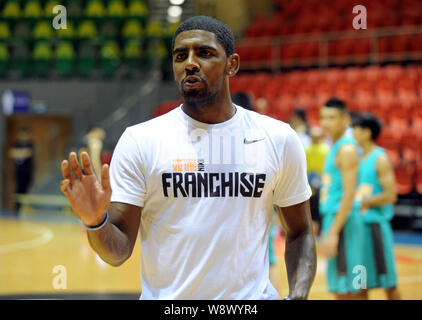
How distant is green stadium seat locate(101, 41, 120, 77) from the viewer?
15.4 m

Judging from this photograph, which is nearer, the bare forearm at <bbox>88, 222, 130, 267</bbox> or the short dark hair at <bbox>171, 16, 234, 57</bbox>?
the bare forearm at <bbox>88, 222, 130, 267</bbox>

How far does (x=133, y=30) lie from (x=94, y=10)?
1231 millimetres

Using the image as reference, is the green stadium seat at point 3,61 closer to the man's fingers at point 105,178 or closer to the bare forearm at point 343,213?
the bare forearm at point 343,213

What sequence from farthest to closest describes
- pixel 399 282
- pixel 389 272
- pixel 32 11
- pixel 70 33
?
pixel 32 11 < pixel 70 33 < pixel 399 282 < pixel 389 272

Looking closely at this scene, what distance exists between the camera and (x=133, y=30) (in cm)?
1563

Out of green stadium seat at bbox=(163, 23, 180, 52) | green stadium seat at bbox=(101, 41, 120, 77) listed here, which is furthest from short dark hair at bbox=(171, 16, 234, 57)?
green stadium seat at bbox=(101, 41, 120, 77)

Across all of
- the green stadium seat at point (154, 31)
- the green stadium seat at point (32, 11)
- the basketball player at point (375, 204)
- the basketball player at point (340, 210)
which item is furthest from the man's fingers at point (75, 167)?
the green stadium seat at point (32, 11)

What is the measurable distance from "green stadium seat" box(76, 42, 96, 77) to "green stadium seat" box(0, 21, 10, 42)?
5.89 ft

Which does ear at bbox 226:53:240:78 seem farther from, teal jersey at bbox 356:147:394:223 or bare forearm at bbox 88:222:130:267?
teal jersey at bbox 356:147:394:223

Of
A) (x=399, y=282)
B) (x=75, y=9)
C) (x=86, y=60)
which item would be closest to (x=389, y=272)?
(x=399, y=282)

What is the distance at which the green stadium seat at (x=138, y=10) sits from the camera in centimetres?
1595

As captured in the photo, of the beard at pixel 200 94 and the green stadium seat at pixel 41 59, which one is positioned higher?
the green stadium seat at pixel 41 59

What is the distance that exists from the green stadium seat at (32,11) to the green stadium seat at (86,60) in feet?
4.86

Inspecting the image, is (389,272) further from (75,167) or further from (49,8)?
(49,8)
